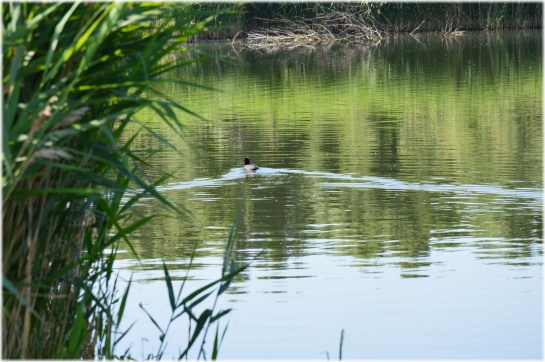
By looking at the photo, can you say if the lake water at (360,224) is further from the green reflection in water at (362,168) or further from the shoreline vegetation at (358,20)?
the shoreline vegetation at (358,20)

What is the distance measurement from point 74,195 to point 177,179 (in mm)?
9257

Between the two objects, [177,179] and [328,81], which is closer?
[177,179]

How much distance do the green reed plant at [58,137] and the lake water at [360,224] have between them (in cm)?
46

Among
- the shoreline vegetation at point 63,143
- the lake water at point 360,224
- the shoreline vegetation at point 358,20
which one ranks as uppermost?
the shoreline vegetation at point 358,20

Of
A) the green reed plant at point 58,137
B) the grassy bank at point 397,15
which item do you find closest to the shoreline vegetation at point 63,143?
the green reed plant at point 58,137

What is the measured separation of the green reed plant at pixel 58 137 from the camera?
3.12m

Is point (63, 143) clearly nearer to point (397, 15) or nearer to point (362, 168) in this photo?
point (362, 168)

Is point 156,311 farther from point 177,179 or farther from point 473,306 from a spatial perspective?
point 177,179

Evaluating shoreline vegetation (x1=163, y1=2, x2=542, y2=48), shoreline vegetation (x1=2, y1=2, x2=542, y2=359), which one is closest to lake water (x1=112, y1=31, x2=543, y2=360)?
shoreline vegetation (x1=2, y1=2, x2=542, y2=359)

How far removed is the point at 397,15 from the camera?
4178cm

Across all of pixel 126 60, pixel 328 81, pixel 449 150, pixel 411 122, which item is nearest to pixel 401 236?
pixel 449 150

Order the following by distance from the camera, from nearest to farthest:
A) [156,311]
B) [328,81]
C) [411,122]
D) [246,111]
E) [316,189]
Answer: [156,311] → [316,189] → [411,122] → [246,111] → [328,81]

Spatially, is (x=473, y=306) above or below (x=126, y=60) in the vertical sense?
below

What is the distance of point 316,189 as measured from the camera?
40.1 feet
